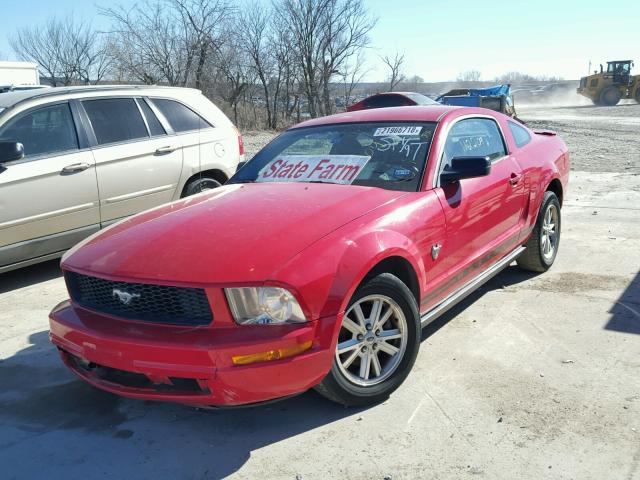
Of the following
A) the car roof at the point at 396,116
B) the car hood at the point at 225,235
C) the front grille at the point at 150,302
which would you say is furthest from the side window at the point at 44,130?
the front grille at the point at 150,302

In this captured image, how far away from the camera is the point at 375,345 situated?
312 cm

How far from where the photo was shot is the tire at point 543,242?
199 inches

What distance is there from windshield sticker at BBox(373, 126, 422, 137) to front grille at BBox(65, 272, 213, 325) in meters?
1.86

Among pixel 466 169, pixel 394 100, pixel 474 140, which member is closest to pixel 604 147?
pixel 394 100

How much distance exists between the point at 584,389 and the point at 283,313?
5.91ft

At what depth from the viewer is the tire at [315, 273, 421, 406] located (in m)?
2.95

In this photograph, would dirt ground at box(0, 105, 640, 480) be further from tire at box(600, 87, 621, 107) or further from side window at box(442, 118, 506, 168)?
tire at box(600, 87, 621, 107)

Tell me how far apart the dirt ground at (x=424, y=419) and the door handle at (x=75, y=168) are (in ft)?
5.14

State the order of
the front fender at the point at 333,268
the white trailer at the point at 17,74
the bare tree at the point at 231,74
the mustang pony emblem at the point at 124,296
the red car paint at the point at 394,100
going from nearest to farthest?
the front fender at the point at 333,268 → the mustang pony emblem at the point at 124,296 → the red car paint at the point at 394,100 → the white trailer at the point at 17,74 → the bare tree at the point at 231,74

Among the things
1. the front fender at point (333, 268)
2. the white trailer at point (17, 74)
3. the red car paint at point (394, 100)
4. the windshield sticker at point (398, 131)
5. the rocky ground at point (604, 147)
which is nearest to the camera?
the front fender at point (333, 268)

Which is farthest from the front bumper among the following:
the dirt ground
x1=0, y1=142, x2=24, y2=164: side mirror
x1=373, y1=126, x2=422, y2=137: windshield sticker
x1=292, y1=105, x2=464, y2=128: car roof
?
x1=0, y1=142, x2=24, y2=164: side mirror

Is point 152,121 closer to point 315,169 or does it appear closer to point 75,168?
point 75,168

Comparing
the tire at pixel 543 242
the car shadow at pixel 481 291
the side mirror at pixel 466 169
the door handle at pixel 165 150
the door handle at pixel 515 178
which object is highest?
the door handle at pixel 165 150

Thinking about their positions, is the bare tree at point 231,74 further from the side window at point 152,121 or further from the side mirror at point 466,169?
the side mirror at point 466,169
